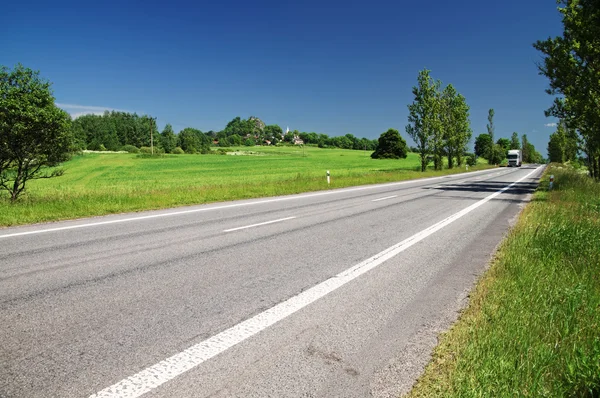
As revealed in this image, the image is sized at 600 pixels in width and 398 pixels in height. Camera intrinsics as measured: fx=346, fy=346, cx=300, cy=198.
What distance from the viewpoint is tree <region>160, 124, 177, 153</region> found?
113438 millimetres

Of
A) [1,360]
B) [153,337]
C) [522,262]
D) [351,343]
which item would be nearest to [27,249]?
[1,360]

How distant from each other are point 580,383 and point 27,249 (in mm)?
7403

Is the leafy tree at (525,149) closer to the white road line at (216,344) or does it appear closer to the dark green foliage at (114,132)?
the dark green foliage at (114,132)

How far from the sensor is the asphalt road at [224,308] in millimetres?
2504

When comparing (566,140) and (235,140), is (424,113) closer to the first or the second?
(566,140)

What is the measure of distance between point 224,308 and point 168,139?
406 feet

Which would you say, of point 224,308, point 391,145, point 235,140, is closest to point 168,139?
point 235,140

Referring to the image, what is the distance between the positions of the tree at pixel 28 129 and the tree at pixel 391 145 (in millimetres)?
81291

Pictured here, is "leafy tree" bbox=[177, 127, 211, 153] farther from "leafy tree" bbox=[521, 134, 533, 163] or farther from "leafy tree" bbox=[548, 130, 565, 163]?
"leafy tree" bbox=[521, 134, 533, 163]

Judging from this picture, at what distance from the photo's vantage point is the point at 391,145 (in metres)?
86.4

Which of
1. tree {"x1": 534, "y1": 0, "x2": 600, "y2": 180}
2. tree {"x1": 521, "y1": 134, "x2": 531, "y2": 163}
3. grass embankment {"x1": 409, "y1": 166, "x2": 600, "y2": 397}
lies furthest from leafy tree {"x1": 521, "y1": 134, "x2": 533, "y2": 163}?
grass embankment {"x1": 409, "y1": 166, "x2": 600, "y2": 397}

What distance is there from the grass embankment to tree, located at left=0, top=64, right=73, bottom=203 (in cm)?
1180

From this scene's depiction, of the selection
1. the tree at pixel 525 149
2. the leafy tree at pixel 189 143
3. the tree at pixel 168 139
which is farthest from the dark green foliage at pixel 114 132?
the tree at pixel 525 149

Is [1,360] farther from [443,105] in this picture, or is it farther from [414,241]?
[443,105]
